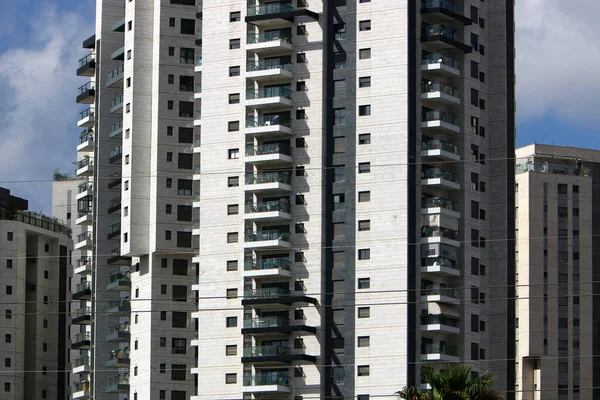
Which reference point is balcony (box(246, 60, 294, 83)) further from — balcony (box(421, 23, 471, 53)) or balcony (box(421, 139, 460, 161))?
balcony (box(421, 139, 460, 161))

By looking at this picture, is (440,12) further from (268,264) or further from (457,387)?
(457,387)

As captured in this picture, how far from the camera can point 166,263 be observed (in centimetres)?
13862

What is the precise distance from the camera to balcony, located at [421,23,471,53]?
12744 centimetres

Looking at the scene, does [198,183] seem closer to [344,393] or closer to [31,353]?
[344,393]

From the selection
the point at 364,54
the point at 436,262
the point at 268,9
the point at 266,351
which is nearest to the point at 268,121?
the point at 268,9

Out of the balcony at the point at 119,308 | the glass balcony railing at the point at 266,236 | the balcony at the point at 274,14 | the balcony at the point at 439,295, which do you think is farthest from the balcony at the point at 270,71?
the balcony at the point at 119,308

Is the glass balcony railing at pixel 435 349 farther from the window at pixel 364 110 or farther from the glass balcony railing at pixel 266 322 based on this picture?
the window at pixel 364 110

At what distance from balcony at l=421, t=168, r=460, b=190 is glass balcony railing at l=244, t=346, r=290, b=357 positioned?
1648 cm

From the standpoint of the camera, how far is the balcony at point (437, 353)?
122188mm

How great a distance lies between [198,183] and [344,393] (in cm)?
2311

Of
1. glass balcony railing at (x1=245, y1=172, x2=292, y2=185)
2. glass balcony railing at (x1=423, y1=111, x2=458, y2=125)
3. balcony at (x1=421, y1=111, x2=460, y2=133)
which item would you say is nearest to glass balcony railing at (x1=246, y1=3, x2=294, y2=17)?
glass balcony railing at (x1=245, y1=172, x2=292, y2=185)

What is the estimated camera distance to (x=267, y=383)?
12462cm

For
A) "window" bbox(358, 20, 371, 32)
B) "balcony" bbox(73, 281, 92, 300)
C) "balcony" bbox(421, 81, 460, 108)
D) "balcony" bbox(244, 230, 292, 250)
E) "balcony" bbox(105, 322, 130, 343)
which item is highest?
"window" bbox(358, 20, 371, 32)

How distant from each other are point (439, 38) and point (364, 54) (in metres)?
5.95
